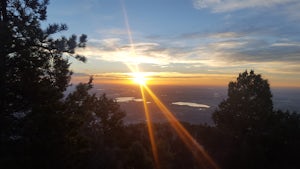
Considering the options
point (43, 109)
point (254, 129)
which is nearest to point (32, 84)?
point (43, 109)

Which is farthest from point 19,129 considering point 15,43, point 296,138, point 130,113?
point 130,113

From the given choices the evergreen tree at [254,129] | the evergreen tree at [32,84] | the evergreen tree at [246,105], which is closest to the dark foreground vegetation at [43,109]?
the evergreen tree at [32,84]

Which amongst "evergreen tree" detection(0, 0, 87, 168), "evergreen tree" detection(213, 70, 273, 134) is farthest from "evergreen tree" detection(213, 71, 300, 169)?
"evergreen tree" detection(0, 0, 87, 168)

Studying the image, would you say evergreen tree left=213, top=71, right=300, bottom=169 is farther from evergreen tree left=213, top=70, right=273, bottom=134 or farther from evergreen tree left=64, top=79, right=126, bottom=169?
evergreen tree left=64, top=79, right=126, bottom=169

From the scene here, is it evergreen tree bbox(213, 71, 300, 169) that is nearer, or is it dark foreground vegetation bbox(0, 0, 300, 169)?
dark foreground vegetation bbox(0, 0, 300, 169)

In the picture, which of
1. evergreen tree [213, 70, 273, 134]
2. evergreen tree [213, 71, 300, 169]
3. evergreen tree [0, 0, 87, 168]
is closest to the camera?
evergreen tree [0, 0, 87, 168]

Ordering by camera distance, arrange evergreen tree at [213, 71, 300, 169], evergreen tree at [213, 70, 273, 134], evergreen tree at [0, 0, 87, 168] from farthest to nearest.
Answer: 1. evergreen tree at [213, 70, 273, 134]
2. evergreen tree at [213, 71, 300, 169]
3. evergreen tree at [0, 0, 87, 168]

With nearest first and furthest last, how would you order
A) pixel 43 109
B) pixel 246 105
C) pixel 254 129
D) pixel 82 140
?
pixel 43 109, pixel 82 140, pixel 254 129, pixel 246 105

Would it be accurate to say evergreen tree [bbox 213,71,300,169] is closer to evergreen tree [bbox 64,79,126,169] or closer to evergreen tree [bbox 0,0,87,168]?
evergreen tree [bbox 64,79,126,169]

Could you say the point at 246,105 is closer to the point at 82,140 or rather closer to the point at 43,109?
the point at 82,140

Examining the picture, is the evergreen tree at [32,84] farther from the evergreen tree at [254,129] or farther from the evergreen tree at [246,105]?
the evergreen tree at [246,105]

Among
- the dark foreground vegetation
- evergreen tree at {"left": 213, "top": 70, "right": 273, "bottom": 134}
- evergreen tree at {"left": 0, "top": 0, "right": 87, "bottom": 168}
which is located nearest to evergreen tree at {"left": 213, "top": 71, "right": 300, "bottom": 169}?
evergreen tree at {"left": 213, "top": 70, "right": 273, "bottom": 134}

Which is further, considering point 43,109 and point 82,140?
point 82,140

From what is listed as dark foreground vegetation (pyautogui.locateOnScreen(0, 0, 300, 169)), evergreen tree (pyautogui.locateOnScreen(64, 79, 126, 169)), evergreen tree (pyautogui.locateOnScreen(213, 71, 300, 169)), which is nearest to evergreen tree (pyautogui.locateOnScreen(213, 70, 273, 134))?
evergreen tree (pyautogui.locateOnScreen(213, 71, 300, 169))
